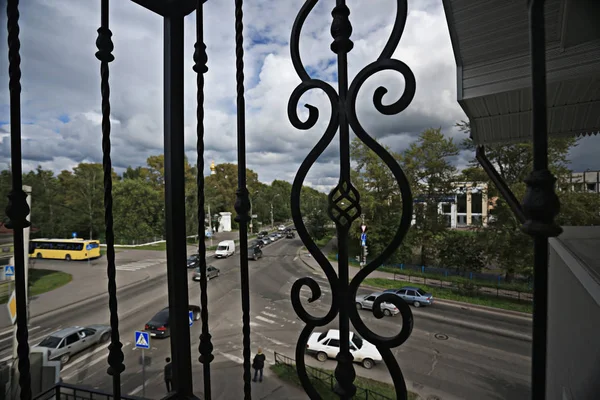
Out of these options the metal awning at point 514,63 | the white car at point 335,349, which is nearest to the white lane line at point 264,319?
the white car at point 335,349

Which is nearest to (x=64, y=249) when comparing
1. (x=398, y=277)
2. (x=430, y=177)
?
(x=398, y=277)

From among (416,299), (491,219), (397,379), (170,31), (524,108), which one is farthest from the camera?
Result: (491,219)

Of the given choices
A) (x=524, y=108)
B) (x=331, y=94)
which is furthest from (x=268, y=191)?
(x=331, y=94)

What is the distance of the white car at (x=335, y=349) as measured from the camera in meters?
4.70

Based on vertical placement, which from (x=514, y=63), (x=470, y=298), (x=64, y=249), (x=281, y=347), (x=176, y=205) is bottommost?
(x=470, y=298)

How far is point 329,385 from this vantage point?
4.11 m

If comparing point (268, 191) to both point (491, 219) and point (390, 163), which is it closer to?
point (491, 219)

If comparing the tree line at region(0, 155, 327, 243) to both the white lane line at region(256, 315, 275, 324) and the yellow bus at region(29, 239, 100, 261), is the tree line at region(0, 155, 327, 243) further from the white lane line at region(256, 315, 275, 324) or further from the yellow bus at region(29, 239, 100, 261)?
the white lane line at region(256, 315, 275, 324)

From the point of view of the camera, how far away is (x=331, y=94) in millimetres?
466

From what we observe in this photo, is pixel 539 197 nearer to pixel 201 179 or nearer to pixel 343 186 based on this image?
pixel 343 186

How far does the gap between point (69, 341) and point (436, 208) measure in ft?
29.7

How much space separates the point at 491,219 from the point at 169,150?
30.4 ft

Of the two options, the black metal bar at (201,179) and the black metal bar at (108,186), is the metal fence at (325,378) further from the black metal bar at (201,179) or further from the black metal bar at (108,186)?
the black metal bar at (108,186)

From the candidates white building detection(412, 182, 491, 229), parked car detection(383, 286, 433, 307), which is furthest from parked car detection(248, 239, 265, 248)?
parked car detection(383, 286, 433, 307)
